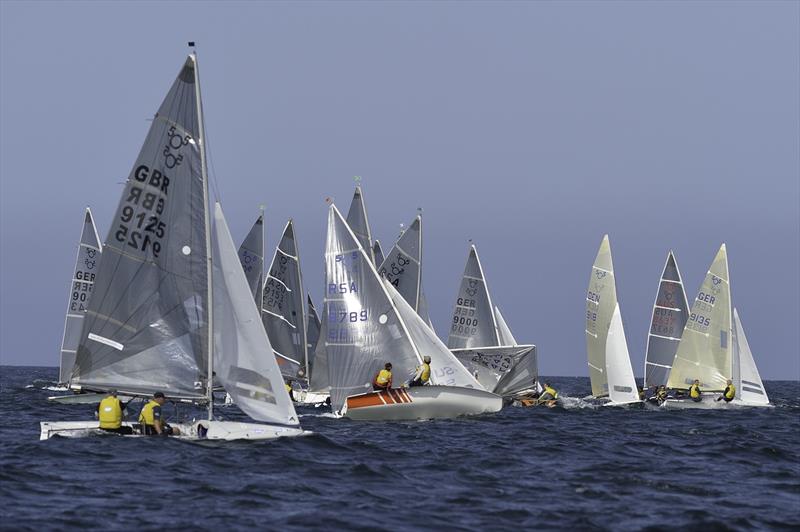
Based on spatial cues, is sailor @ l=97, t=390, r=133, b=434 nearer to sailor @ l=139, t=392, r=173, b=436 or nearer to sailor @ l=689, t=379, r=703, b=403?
sailor @ l=139, t=392, r=173, b=436

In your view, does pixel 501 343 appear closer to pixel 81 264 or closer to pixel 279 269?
pixel 279 269

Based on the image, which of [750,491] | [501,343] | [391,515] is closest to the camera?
[391,515]

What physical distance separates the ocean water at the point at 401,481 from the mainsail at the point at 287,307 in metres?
20.4

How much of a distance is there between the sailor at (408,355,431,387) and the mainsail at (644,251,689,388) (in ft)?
94.1

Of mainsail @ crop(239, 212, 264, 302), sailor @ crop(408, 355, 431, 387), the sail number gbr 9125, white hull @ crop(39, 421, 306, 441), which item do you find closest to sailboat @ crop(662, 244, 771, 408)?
mainsail @ crop(239, 212, 264, 302)

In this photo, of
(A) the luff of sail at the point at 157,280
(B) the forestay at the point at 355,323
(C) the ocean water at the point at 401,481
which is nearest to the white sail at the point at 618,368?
(C) the ocean water at the point at 401,481

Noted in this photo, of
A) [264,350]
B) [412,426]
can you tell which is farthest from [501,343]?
[264,350]

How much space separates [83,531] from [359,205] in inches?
1487

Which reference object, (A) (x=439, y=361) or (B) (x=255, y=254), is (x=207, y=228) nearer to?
(A) (x=439, y=361)

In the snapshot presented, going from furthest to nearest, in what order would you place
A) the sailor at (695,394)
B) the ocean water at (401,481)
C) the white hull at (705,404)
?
1. the sailor at (695,394)
2. the white hull at (705,404)
3. the ocean water at (401,481)

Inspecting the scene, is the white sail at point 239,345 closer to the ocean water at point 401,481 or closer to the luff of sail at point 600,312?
the ocean water at point 401,481

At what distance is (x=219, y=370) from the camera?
27.7m

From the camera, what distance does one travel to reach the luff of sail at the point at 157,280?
2730cm

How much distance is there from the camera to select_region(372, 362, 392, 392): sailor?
123 feet
